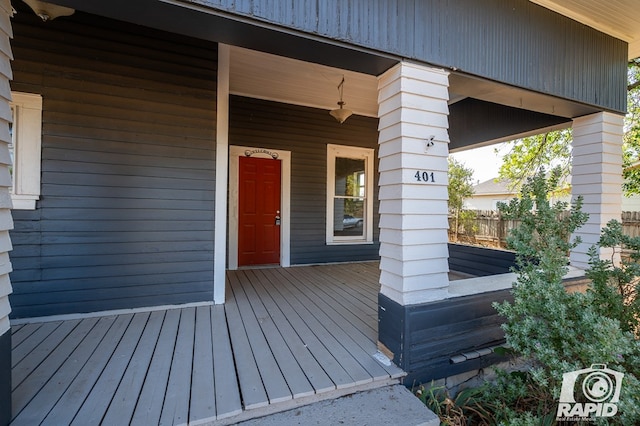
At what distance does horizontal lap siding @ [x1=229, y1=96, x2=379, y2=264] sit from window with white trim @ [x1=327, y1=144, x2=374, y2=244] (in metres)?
0.13

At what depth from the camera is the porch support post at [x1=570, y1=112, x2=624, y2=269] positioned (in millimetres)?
3119

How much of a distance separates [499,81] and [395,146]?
1226 millimetres

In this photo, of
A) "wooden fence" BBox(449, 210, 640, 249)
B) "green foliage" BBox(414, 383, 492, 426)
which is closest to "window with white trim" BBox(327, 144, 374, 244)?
"wooden fence" BBox(449, 210, 640, 249)

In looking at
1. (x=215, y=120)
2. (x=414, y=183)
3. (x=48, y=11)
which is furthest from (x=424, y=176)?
(x=48, y=11)

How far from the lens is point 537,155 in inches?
287

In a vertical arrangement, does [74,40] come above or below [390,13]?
above

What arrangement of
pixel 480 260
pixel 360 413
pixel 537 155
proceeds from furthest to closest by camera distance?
pixel 537 155 < pixel 480 260 < pixel 360 413

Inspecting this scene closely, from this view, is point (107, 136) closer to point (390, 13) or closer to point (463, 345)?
point (390, 13)

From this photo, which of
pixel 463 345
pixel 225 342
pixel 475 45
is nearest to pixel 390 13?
pixel 475 45

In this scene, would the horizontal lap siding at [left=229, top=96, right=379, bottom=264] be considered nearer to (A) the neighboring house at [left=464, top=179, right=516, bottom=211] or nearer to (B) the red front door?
(B) the red front door

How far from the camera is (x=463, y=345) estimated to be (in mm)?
2186

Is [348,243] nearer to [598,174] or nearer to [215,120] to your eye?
[215,120]

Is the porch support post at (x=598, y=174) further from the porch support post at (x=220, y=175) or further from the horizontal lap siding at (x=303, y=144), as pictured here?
the porch support post at (x=220, y=175)

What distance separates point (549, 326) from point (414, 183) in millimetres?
1156
